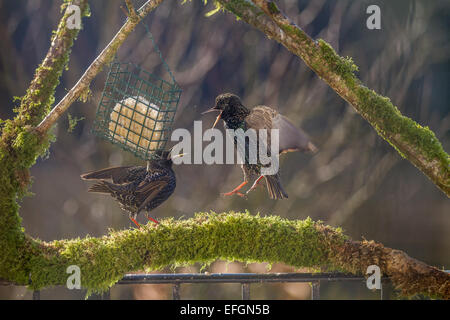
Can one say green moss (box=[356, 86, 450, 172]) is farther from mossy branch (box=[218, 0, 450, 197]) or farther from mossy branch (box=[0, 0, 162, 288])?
mossy branch (box=[0, 0, 162, 288])

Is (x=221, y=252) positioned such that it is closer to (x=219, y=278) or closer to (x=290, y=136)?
(x=219, y=278)

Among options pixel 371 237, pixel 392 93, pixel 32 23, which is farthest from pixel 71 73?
pixel 371 237

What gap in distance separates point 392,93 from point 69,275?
14.3 ft

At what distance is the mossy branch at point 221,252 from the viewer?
2.21 metres

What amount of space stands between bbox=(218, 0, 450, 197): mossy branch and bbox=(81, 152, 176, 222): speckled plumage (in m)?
1.23

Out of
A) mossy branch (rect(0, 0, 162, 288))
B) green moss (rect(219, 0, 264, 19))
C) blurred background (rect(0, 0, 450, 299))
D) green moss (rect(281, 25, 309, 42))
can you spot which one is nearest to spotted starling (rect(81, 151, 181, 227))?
mossy branch (rect(0, 0, 162, 288))

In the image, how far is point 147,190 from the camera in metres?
2.87

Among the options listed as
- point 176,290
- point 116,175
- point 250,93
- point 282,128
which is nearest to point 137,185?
point 116,175

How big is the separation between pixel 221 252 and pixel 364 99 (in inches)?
44.8

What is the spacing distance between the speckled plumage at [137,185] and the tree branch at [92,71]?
61 cm

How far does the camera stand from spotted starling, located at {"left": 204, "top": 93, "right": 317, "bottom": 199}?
104 inches

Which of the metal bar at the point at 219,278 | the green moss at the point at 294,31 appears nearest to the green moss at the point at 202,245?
the metal bar at the point at 219,278

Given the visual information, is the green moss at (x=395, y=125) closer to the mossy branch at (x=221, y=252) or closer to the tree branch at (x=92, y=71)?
the mossy branch at (x=221, y=252)
